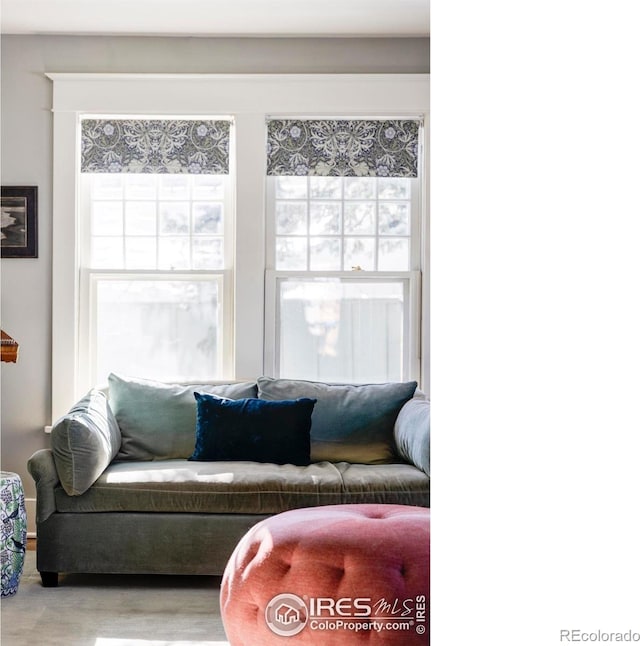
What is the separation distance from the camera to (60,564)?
308 centimetres

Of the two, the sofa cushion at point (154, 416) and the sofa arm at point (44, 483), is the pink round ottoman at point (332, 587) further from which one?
the sofa cushion at point (154, 416)

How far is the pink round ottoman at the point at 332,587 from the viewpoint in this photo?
6.05 feet

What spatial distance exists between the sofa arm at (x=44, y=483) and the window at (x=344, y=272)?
1490mm

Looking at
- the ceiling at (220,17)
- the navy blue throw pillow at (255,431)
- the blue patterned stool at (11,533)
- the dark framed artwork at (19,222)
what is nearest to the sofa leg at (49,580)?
the blue patterned stool at (11,533)

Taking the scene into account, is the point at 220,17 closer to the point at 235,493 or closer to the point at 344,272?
the point at 344,272

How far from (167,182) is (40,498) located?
2.01 meters

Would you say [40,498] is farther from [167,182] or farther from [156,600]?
[167,182]

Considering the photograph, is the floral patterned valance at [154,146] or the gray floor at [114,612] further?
the floral patterned valance at [154,146]

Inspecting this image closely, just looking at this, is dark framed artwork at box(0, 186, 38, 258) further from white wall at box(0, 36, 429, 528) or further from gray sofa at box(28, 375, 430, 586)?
gray sofa at box(28, 375, 430, 586)

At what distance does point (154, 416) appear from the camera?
3699mm

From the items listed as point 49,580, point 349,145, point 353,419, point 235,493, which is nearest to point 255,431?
point 235,493

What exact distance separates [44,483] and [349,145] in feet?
8.28
